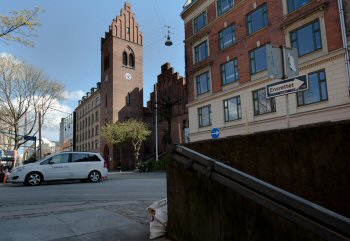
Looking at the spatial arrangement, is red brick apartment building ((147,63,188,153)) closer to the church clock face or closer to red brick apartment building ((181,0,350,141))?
the church clock face

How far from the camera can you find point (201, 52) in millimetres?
30047

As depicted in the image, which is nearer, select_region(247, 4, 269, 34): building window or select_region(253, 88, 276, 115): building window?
select_region(253, 88, 276, 115): building window

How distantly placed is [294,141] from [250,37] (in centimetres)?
2269

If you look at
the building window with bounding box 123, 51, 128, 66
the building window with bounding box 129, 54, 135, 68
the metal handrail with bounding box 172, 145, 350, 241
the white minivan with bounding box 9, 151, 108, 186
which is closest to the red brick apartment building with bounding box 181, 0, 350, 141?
the white minivan with bounding box 9, 151, 108, 186

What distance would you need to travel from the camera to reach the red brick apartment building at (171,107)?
47025mm

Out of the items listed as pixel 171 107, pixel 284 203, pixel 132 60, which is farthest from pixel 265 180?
pixel 132 60

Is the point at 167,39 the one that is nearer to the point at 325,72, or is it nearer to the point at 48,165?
the point at 325,72

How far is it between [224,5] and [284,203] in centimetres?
2699

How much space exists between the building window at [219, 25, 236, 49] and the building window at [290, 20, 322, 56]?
6.03 metres

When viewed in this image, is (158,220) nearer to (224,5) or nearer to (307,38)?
(307,38)

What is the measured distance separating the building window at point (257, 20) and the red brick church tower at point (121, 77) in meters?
31.9

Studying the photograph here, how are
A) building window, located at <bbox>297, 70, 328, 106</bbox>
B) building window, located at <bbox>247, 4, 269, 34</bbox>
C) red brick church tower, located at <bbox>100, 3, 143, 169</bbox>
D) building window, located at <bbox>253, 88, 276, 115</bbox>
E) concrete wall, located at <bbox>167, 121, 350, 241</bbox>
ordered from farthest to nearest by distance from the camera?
red brick church tower, located at <bbox>100, 3, 143, 169</bbox> → building window, located at <bbox>247, 4, 269, 34</bbox> → building window, located at <bbox>253, 88, 276, 115</bbox> → building window, located at <bbox>297, 70, 328, 106</bbox> → concrete wall, located at <bbox>167, 121, 350, 241</bbox>

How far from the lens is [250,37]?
2419cm

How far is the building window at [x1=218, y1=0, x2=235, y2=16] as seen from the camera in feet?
86.6
